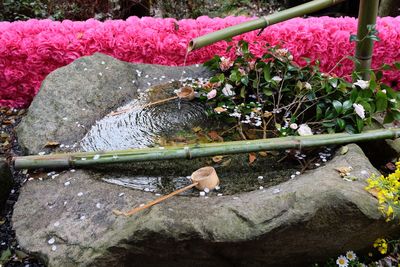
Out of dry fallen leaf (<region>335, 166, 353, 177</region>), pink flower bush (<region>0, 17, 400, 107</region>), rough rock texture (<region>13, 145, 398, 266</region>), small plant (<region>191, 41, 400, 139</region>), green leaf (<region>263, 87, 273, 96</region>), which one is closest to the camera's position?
rough rock texture (<region>13, 145, 398, 266</region>)

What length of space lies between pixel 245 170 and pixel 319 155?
0.35 metres

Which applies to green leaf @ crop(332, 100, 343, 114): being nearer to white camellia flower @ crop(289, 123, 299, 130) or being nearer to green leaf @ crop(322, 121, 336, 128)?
green leaf @ crop(322, 121, 336, 128)

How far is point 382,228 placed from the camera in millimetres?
1746

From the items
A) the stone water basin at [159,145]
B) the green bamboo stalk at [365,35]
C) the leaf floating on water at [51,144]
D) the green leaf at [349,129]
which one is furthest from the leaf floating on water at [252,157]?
the leaf floating on water at [51,144]

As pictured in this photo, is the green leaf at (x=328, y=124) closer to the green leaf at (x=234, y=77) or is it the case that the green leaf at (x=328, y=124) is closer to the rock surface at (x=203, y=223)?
the rock surface at (x=203, y=223)

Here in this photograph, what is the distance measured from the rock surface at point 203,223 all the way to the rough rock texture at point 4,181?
49 centimetres

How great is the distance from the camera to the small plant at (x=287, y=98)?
2080mm

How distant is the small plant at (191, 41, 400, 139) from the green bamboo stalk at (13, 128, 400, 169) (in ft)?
0.39

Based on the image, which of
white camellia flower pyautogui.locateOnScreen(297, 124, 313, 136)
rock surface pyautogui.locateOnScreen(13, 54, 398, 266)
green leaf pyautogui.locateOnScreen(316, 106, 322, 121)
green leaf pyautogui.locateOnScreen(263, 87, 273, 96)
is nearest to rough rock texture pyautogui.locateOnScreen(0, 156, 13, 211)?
rock surface pyautogui.locateOnScreen(13, 54, 398, 266)

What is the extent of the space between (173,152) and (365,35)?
4.05ft

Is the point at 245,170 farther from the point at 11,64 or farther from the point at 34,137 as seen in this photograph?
the point at 11,64

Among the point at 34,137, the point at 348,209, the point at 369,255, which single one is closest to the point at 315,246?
the point at 348,209

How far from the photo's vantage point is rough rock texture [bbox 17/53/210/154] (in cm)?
221

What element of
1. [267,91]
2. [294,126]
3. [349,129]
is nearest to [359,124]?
[349,129]
